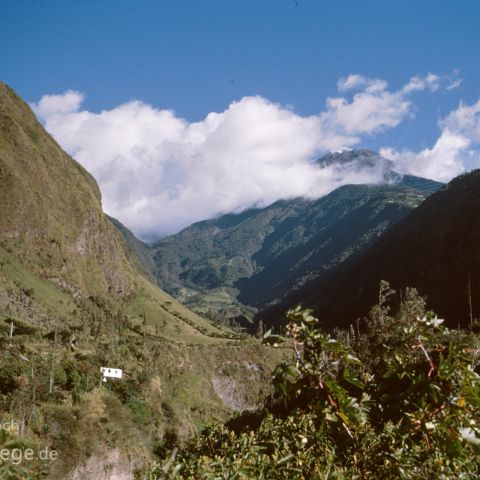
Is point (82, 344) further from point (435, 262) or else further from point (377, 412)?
point (435, 262)

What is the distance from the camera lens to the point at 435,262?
152 meters

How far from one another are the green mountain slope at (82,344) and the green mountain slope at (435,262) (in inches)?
2755

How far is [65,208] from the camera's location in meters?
127

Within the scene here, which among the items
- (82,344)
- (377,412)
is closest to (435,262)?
(82,344)

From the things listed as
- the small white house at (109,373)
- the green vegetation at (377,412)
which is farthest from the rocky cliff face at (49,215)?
the green vegetation at (377,412)

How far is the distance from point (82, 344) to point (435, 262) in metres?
132

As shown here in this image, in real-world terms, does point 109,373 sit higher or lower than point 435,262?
lower

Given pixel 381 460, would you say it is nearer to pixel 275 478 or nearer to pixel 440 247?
pixel 275 478

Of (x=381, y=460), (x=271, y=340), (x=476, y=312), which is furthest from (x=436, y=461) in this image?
(x=476, y=312)

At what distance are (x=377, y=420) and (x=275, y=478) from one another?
1389 mm

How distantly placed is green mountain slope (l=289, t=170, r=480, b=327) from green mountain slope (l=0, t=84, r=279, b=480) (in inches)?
2755

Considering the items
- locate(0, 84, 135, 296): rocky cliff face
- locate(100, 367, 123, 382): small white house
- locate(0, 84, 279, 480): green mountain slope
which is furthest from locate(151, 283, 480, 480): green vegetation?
locate(0, 84, 135, 296): rocky cliff face

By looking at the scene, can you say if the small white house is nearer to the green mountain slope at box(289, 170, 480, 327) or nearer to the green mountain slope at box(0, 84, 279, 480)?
the green mountain slope at box(0, 84, 279, 480)

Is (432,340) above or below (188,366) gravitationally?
above
